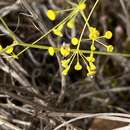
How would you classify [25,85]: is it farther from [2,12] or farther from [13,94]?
[2,12]

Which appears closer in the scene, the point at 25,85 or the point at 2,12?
the point at 25,85

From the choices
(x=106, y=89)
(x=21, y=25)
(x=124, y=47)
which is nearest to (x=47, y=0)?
(x=21, y=25)

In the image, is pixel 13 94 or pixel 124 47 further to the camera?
pixel 124 47

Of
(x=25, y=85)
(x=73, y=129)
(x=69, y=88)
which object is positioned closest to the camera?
(x=73, y=129)

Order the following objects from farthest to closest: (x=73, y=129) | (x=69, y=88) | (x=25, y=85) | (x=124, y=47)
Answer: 1. (x=124, y=47)
2. (x=69, y=88)
3. (x=25, y=85)
4. (x=73, y=129)

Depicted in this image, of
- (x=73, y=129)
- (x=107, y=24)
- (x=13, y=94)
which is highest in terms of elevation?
(x=107, y=24)

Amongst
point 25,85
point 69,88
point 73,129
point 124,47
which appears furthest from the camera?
point 124,47

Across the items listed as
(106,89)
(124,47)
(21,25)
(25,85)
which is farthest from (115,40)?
(25,85)

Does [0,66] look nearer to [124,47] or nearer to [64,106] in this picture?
[64,106]

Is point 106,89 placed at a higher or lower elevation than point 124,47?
lower
